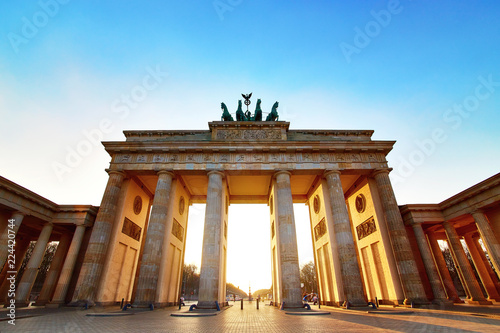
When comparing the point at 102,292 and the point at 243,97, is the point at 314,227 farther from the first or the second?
the point at 102,292

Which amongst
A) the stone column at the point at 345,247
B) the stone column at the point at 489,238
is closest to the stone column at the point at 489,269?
the stone column at the point at 489,238

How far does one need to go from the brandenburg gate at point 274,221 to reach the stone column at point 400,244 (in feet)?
0.23

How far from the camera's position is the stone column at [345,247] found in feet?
49.8

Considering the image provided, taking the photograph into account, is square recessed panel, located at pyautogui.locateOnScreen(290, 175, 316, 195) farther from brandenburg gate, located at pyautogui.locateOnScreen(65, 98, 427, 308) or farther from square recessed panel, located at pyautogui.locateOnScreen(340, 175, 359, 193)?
square recessed panel, located at pyautogui.locateOnScreen(340, 175, 359, 193)

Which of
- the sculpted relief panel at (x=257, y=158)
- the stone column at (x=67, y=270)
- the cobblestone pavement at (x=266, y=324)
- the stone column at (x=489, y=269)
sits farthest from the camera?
the stone column at (x=489, y=269)

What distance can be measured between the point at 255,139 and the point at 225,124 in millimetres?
3302

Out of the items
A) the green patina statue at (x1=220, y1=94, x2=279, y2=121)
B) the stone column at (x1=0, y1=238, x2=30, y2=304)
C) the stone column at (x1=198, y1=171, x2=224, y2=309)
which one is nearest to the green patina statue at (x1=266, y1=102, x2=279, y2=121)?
the green patina statue at (x1=220, y1=94, x2=279, y2=121)

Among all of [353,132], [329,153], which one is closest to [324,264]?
[329,153]

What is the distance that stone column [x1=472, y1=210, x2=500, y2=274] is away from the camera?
16.2 metres

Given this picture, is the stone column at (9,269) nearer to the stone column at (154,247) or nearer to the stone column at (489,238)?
the stone column at (154,247)

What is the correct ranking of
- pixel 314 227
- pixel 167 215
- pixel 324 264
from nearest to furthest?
pixel 167 215
pixel 324 264
pixel 314 227

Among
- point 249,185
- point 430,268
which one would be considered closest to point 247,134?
point 249,185

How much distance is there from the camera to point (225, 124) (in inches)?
842

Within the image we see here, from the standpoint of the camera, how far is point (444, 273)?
65.0ft
